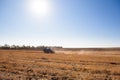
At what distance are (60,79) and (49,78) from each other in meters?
0.91

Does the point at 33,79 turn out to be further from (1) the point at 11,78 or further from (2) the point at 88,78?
(2) the point at 88,78

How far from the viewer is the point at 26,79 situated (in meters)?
12.5

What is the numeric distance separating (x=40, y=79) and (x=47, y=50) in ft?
166

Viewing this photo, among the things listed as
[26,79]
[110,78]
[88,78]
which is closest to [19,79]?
[26,79]

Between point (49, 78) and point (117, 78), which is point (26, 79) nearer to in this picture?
point (49, 78)

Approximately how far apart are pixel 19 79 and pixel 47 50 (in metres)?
50.6

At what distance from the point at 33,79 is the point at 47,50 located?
50.6 meters

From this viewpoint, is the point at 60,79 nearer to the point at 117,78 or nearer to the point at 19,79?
the point at 19,79

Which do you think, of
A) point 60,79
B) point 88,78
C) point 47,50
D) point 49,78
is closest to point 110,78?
point 88,78

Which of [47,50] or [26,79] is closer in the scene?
[26,79]

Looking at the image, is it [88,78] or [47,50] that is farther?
[47,50]

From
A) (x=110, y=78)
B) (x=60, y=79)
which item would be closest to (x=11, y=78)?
(x=60, y=79)

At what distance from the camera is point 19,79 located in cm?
1258

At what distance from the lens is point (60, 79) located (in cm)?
1266
